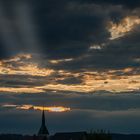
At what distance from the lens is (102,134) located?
5261 inches

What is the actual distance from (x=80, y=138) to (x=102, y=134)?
64.8 metres

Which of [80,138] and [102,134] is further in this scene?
[80,138]

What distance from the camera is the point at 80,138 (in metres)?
198
